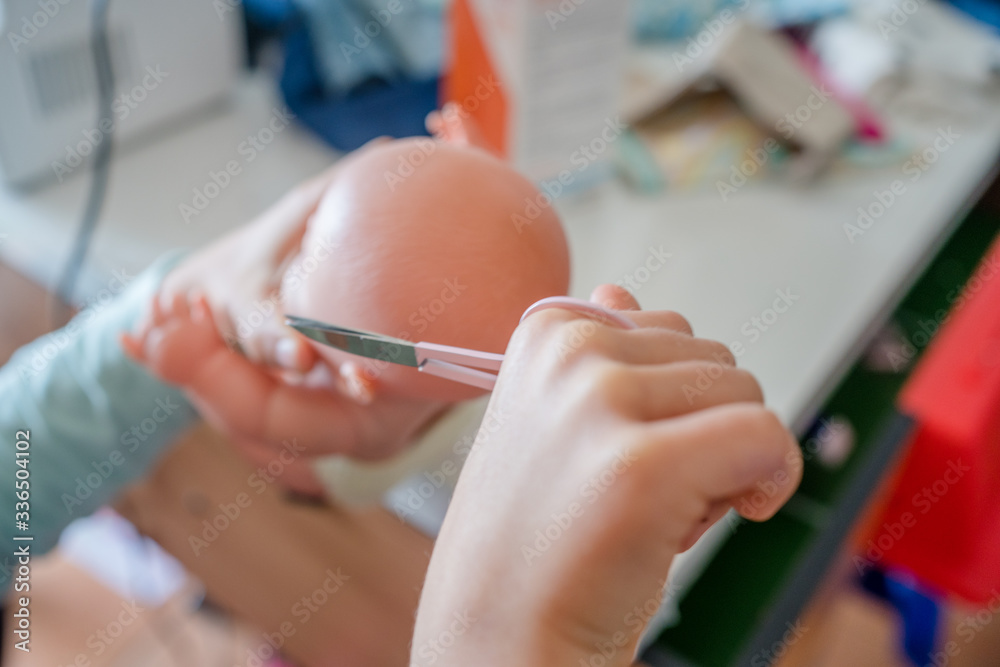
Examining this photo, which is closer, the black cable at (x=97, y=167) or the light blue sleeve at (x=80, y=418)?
the light blue sleeve at (x=80, y=418)

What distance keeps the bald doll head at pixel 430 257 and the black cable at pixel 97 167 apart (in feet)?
1.53

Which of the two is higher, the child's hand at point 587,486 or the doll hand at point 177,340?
the child's hand at point 587,486

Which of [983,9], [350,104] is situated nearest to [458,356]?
[350,104]

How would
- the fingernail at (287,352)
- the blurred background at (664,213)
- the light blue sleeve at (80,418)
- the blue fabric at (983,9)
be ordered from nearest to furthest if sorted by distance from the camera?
the fingernail at (287,352), the light blue sleeve at (80,418), the blurred background at (664,213), the blue fabric at (983,9)

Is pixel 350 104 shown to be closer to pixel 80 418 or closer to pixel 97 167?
pixel 97 167

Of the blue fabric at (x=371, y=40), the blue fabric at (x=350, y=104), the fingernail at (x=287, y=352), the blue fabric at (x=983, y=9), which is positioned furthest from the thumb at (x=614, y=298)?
the blue fabric at (x=983, y=9)

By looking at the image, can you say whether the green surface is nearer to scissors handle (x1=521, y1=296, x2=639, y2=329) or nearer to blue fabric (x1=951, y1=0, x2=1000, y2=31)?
scissors handle (x1=521, y1=296, x2=639, y2=329)

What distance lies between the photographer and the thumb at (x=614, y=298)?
262 mm

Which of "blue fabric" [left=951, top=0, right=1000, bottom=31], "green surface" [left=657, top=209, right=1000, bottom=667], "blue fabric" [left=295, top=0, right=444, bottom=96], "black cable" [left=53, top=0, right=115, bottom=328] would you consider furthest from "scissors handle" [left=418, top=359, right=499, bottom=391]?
"blue fabric" [left=951, top=0, right=1000, bottom=31]

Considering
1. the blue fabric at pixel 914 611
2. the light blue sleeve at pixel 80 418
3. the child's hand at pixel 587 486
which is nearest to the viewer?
the child's hand at pixel 587 486

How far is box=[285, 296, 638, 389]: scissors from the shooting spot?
24 centimetres

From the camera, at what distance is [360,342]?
0.97ft

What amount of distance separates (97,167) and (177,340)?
48 centimetres

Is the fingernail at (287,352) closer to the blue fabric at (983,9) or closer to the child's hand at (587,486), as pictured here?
the child's hand at (587,486)
